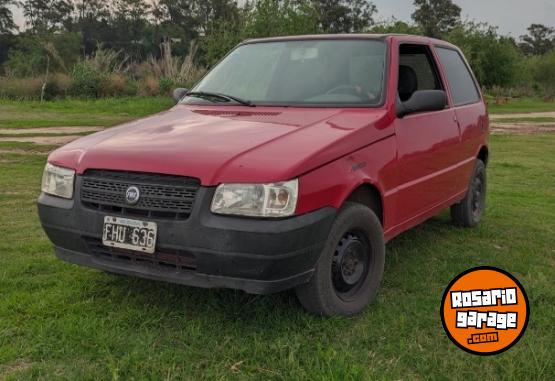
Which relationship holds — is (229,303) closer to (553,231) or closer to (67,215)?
(67,215)

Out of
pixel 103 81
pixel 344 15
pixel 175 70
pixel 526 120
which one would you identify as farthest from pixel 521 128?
pixel 344 15

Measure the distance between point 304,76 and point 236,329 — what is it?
75.4 inches

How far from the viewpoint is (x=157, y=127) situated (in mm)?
3682

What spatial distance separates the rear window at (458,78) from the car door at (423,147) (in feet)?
0.79

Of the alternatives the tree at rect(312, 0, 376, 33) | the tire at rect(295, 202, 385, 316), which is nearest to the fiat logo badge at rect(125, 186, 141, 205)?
the tire at rect(295, 202, 385, 316)

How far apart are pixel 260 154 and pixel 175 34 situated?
82.1m

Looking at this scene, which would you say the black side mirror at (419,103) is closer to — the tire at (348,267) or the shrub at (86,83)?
the tire at (348,267)

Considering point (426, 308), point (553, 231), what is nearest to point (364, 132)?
point (426, 308)

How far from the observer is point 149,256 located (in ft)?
10.1

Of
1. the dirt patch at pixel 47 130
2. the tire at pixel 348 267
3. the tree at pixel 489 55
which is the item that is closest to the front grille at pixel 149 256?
the tire at pixel 348 267

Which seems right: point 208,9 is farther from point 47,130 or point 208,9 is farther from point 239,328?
point 239,328

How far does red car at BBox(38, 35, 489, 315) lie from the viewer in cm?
288

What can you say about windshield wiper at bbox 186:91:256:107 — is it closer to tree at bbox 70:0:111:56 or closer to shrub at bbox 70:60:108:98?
shrub at bbox 70:60:108:98

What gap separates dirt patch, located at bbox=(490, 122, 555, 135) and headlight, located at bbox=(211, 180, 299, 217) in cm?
1537
